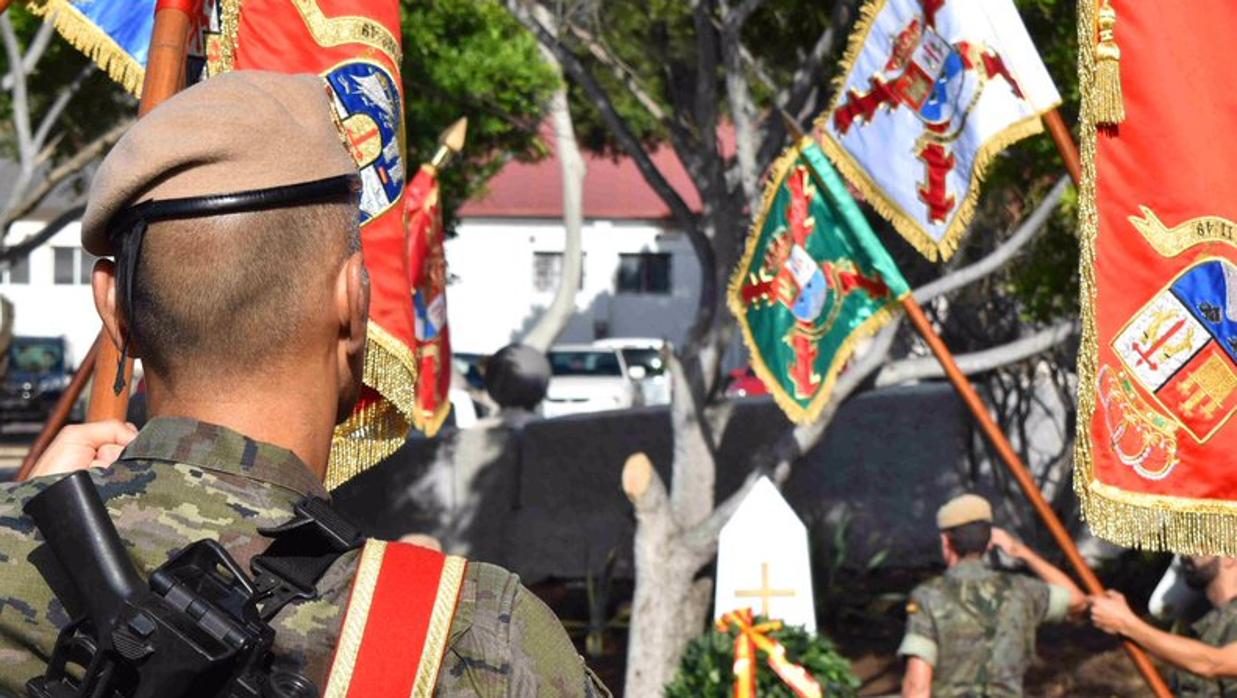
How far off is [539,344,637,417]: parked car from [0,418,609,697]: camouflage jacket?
76.7 ft

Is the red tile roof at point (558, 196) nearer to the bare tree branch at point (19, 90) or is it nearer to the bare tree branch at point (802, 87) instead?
the bare tree branch at point (19, 90)

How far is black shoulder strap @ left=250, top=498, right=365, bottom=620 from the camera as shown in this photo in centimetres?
163

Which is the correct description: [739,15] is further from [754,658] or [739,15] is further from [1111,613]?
[1111,613]

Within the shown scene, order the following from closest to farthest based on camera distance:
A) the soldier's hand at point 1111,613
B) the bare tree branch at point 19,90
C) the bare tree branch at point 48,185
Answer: the soldier's hand at point 1111,613 → the bare tree branch at point 48,185 → the bare tree branch at point 19,90

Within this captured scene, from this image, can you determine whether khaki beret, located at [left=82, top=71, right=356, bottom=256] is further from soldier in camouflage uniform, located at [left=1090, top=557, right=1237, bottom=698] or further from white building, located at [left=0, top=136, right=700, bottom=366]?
white building, located at [left=0, top=136, right=700, bottom=366]

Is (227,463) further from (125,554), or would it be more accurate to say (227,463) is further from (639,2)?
(639,2)

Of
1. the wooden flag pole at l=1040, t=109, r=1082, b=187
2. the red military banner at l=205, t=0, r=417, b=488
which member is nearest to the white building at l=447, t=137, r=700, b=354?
the wooden flag pole at l=1040, t=109, r=1082, b=187

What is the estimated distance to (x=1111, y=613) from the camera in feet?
19.2

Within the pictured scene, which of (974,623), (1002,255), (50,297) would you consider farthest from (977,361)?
(50,297)

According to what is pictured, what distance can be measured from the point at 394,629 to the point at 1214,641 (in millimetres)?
5029

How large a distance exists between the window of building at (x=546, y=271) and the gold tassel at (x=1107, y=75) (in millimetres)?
33472

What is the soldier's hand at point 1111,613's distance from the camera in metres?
5.84

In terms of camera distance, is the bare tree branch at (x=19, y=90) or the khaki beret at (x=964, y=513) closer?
the khaki beret at (x=964, y=513)

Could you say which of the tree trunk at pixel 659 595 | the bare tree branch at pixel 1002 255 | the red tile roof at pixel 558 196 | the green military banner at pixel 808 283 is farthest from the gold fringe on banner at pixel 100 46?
the red tile roof at pixel 558 196
